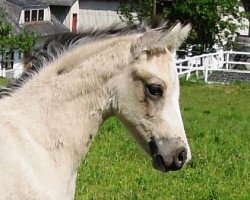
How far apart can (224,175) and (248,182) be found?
0.48 meters

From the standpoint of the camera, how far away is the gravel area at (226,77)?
28.8 m

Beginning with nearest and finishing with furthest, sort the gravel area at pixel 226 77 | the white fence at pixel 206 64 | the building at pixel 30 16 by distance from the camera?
the white fence at pixel 206 64 < the gravel area at pixel 226 77 < the building at pixel 30 16

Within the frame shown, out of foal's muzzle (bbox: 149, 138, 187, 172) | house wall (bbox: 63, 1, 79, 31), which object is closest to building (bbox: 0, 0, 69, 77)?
house wall (bbox: 63, 1, 79, 31)

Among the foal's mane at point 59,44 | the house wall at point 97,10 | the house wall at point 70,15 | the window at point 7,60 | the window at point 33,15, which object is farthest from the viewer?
the house wall at point 70,15

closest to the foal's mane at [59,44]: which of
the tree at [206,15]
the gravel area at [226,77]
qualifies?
the gravel area at [226,77]

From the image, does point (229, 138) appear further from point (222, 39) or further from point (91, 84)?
point (222, 39)

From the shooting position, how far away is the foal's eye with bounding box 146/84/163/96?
4352mm

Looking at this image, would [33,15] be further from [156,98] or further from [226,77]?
[156,98]

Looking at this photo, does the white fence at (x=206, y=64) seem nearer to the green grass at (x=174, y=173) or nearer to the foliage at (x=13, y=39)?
the green grass at (x=174, y=173)

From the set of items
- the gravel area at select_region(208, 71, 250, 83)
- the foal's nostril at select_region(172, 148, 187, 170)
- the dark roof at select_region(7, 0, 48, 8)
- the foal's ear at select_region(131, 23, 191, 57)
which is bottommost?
the gravel area at select_region(208, 71, 250, 83)

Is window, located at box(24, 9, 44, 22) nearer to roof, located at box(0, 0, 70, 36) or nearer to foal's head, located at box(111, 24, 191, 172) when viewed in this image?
roof, located at box(0, 0, 70, 36)

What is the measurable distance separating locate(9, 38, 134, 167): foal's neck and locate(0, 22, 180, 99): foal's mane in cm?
5

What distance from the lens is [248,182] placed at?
948cm

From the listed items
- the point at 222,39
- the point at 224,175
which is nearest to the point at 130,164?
the point at 224,175
